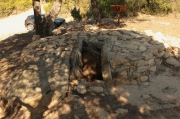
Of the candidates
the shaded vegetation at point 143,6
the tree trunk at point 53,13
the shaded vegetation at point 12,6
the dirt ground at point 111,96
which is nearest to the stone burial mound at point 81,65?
the dirt ground at point 111,96

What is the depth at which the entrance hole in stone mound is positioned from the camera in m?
6.62

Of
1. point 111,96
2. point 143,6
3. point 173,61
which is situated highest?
point 143,6

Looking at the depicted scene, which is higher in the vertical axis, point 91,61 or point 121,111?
point 91,61

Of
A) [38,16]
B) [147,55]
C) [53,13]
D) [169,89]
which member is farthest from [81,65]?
[38,16]

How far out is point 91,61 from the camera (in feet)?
22.6

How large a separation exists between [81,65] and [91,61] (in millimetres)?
521

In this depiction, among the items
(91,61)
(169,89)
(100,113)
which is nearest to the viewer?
(100,113)

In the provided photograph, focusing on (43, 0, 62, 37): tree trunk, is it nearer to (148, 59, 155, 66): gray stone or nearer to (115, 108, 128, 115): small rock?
(148, 59, 155, 66): gray stone

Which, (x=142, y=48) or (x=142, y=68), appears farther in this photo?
(x=142, y=48)

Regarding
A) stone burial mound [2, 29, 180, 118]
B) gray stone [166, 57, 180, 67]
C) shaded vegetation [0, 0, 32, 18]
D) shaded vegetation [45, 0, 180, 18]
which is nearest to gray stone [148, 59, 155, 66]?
stone burial mound [2, 29, 180, 118]

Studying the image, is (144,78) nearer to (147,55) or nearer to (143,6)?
(147,55)

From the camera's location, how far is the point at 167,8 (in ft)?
43.8

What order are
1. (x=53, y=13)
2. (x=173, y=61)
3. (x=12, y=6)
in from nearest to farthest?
1. (x=173, y=61)
2. (x=53, y=13)
3. (x=12, y=6)

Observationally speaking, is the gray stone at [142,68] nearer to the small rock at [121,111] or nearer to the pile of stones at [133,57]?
the pile of stones at [133,57]
